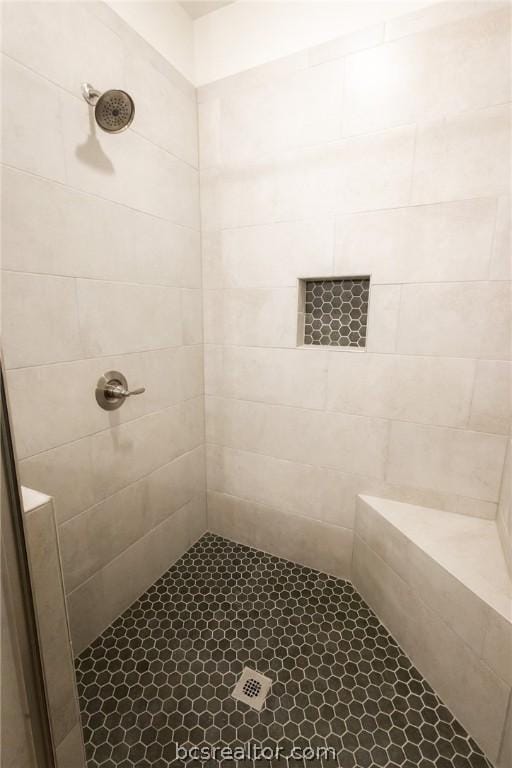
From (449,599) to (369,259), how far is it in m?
1.23

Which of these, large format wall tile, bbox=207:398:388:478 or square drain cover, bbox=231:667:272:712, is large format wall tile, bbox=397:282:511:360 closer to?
large format wall tile, bbox=207:398:388:478

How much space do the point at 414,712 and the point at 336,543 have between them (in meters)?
0.63

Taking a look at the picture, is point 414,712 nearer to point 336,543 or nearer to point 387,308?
point 336,543

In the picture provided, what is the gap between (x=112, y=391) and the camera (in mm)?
1301

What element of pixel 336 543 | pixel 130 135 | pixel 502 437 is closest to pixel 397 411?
pixel 502 437

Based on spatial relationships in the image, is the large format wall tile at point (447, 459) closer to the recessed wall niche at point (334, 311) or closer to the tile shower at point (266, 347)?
the tile shower at point (266, 347)

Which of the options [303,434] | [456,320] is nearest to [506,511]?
[456,320]

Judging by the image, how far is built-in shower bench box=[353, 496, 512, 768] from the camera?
1.01 meters

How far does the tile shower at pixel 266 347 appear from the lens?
1.07 meters

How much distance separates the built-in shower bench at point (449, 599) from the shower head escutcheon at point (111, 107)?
1.68 m

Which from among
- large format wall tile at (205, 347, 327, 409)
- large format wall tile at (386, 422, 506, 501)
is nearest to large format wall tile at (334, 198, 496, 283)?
large format wall tile at (205, 347, 327, 409)

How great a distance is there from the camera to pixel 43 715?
1.84ft

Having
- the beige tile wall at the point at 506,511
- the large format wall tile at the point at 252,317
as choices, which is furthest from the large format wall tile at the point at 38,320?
the beige tile wall at the point at 506,511

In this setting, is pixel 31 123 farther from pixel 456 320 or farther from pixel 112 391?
pixel 456 320
